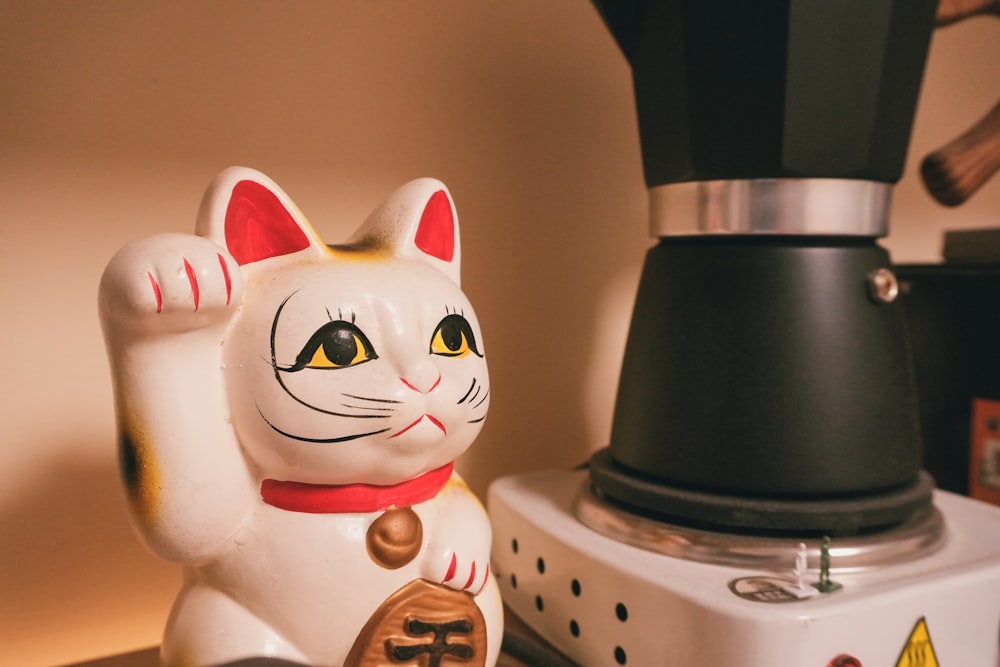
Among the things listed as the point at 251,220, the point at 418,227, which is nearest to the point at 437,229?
the point at 418,227

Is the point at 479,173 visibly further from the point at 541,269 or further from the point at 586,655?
the point at 586,655

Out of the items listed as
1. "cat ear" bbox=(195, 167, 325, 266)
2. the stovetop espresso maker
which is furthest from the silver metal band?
"cat ear" bbox=(195, 167, 325, 266)

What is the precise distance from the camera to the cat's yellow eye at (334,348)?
15.6 inches

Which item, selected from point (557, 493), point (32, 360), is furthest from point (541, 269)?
point (32, 360)

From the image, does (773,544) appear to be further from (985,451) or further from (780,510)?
(985,451)

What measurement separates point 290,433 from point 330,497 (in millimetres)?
47

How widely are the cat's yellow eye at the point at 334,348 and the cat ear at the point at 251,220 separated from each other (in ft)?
0.18

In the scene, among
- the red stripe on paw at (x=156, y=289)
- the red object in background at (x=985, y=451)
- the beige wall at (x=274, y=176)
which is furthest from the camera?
the red object in background at (x=985, y=451)

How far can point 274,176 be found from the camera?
2.17 feet

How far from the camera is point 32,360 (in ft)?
1.91

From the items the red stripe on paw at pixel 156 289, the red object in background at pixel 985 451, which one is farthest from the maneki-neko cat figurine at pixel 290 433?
the red object in background at pixel 985 451

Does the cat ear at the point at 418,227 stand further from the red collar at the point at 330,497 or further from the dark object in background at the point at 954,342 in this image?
the dark object in background at the point at 954,342

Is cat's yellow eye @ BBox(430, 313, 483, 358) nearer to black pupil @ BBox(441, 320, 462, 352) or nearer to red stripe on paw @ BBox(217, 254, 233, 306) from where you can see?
black pupil @ BBox(441, 320, 462, 352)

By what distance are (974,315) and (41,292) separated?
87 centimetres
